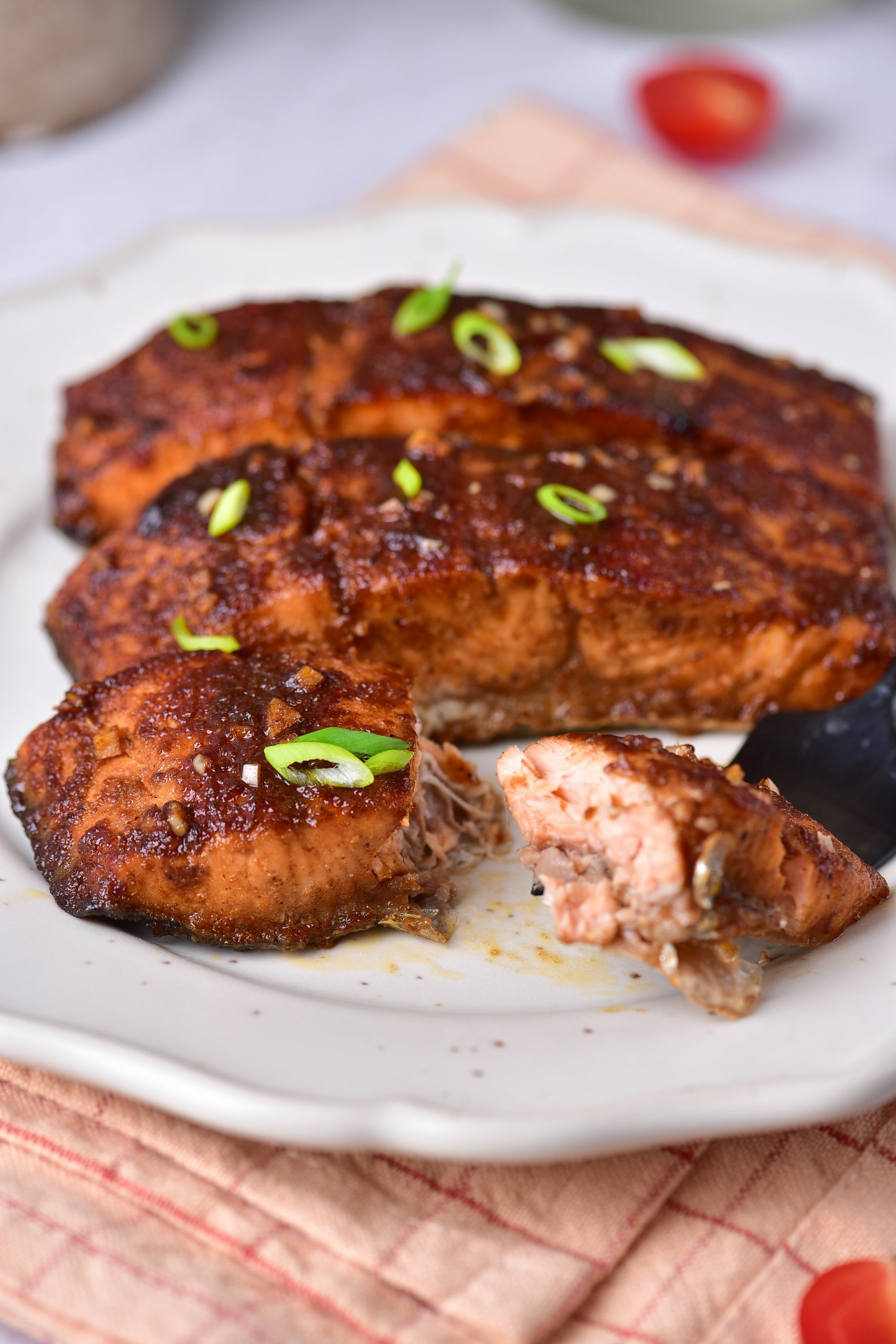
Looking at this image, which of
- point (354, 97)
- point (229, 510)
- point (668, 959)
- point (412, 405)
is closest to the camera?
point (668, 959)

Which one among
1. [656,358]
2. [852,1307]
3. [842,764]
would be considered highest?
[656,358]

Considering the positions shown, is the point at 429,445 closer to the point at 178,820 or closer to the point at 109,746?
the point at 109,746

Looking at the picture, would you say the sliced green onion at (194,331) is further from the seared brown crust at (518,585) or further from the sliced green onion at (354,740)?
the sliced green onion at (354,740)

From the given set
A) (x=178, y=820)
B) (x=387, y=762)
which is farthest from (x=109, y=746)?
(x=387, y=762)

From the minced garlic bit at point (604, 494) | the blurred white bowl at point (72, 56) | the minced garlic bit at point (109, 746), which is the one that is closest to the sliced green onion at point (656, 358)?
the minced garlic bit at point (604, 494)

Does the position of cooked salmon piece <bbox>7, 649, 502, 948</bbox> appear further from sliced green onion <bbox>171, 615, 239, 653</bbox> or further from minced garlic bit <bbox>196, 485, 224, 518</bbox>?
minced garlic bit <bbox>196, 485, 224, 518</bbox>

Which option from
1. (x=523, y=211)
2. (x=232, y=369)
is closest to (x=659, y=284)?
(x=523, y=211)
